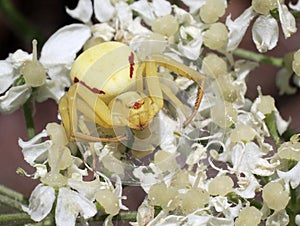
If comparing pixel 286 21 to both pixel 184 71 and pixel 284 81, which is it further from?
pixel 284 81

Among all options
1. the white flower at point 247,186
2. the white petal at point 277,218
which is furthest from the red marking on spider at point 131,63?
the white petal at point 277,218

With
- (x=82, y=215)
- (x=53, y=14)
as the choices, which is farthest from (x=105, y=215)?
(x=53, y=14)

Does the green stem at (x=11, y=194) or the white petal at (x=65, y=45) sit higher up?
the white petal at (x=65, y=45)

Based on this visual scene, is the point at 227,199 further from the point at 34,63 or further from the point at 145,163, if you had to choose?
the point at 34,63

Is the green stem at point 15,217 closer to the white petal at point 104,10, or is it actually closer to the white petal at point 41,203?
the white petal at point 41,203

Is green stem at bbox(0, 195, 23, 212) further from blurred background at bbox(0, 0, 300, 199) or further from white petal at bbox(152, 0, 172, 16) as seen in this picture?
blurred background at bbox(0, 0, 300, 199)

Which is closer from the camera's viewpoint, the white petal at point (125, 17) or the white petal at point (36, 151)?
the white petal at point (36, 151)
